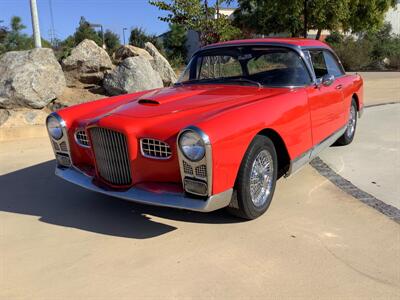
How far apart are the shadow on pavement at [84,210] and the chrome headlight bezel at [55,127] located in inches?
28.7

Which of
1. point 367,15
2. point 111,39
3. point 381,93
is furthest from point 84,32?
point 381,93

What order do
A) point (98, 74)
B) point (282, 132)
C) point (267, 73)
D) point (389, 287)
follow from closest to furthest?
point (389, 287) → point (282, 132) → point (267, 73) → point (98, 74)

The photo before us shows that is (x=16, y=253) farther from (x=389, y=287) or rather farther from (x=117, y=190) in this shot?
(x=389, y=287)

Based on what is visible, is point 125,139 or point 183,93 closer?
point 125,139

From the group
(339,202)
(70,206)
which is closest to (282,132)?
(339,202)

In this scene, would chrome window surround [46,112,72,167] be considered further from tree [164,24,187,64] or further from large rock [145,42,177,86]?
tree [164,24,187,64]

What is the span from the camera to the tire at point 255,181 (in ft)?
11.7

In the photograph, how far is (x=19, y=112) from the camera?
882cm

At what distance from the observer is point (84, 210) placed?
4309 mm

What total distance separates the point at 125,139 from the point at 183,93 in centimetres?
114

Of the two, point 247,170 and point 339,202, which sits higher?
point 247,170

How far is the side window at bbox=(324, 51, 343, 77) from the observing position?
19.0ft

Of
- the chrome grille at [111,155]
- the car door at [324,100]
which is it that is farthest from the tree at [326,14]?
the chrome grille at [111,155]

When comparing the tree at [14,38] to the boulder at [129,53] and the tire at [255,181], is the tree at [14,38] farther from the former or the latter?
the tire at [255,181]
